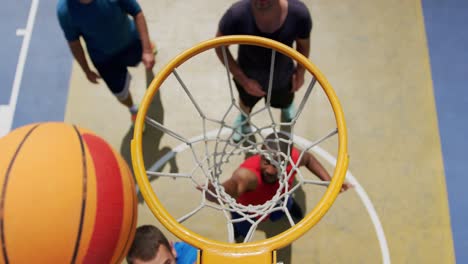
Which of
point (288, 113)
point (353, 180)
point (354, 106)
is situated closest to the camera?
point (353, 180)

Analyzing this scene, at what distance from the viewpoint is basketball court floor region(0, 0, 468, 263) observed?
300 cm

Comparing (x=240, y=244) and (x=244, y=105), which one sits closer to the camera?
(x=240, y=244)

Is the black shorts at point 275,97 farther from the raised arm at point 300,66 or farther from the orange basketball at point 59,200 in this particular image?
the orange basketball at point 59,200

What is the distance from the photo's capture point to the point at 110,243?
1572mm

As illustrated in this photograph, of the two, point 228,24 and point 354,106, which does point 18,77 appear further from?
point 354,106

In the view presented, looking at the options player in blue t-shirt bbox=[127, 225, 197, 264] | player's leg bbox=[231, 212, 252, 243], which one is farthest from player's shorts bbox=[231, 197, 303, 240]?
player in blue t-shirt bbox=[127, 225, 197, 264]

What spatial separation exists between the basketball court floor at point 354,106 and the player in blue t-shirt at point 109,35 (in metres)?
0.63

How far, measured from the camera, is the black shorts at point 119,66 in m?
2.78

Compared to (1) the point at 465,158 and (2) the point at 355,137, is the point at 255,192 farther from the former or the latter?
(1) the point at 465,158

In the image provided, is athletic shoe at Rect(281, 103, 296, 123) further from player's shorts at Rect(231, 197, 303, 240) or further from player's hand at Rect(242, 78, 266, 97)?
player's shorts at Rect(231, 197, 303, 240)

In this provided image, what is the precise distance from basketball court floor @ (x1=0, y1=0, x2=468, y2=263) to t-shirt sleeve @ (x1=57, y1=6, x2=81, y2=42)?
1.04 metres

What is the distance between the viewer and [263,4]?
2039 millimetres

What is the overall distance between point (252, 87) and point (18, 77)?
7.51 feet

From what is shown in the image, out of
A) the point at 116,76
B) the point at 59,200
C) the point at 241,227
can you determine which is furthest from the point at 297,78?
the point at 59,200
